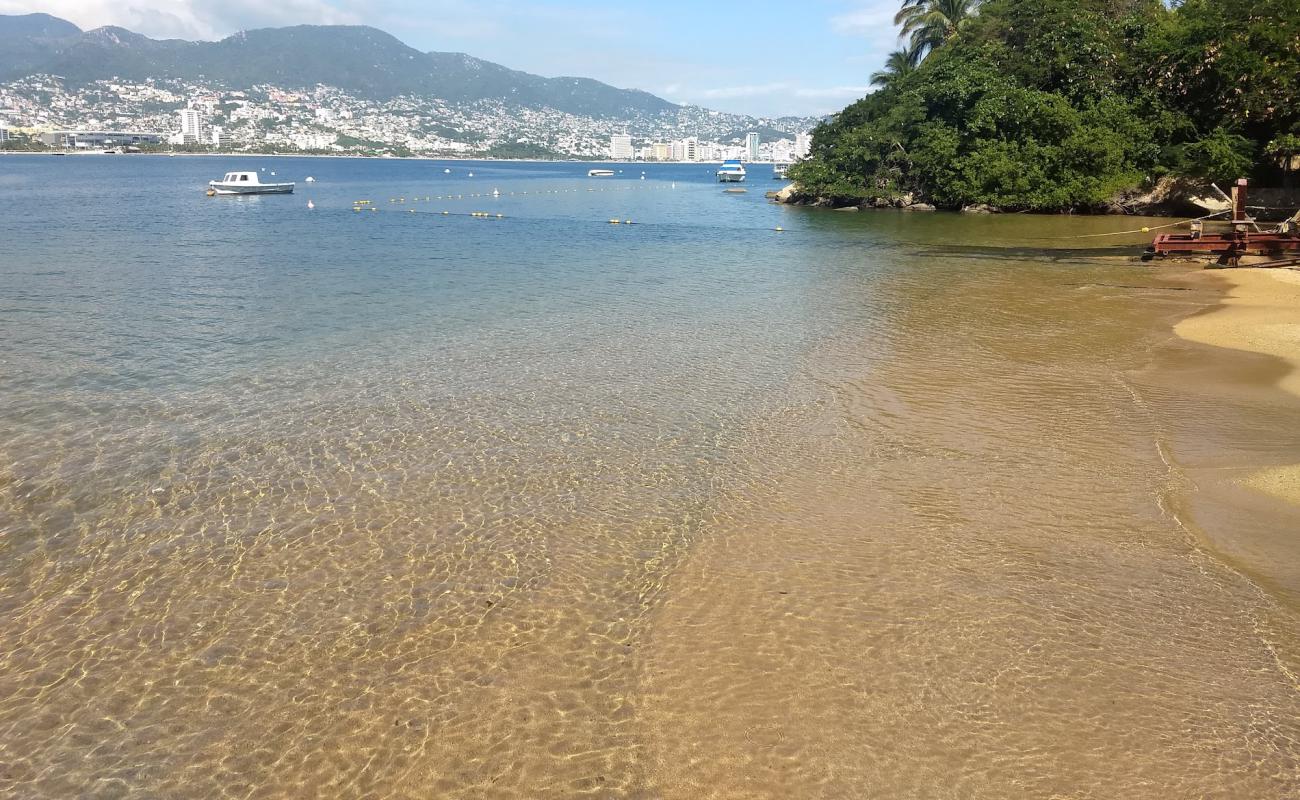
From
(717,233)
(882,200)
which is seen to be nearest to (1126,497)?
(717,233)

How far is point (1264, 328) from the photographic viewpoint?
56.3ft

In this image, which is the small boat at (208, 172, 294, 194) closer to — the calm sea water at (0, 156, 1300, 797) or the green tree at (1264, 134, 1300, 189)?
the calm sea water at (0, 156, 1300, 797)

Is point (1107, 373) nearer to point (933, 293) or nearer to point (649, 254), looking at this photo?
point (933, 293)

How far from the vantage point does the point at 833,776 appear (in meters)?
4.91

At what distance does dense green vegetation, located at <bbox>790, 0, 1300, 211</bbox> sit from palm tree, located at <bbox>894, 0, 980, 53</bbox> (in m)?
4.54

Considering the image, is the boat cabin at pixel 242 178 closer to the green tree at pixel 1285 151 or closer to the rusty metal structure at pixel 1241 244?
the rusty metal structure at pixel 1241 244

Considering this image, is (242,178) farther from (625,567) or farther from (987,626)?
(987,626)

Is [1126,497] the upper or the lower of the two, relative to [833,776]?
upper

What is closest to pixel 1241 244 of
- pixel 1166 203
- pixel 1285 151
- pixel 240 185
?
pixel 1285 151

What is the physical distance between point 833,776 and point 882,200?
59.5 metres

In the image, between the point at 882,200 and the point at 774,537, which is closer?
the point at 774,537

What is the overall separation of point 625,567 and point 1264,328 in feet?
53.3

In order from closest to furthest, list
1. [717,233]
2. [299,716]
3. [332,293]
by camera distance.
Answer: [299,716]
[332,293]
[717,233]

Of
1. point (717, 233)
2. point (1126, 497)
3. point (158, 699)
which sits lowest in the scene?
point (158, 699)
